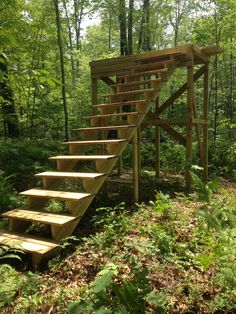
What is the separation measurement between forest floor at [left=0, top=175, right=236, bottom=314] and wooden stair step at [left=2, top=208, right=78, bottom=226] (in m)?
0.34

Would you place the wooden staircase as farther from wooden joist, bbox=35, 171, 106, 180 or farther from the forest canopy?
the forest canopy

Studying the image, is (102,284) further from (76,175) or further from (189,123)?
(189,123)

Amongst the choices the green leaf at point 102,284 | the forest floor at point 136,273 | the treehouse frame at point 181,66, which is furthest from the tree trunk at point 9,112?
the green leaf at point 102,284

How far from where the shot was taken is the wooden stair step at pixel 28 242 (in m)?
3.62

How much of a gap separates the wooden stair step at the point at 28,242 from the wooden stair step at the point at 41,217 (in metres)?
0.24

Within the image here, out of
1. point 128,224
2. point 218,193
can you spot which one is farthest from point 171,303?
point 218,193

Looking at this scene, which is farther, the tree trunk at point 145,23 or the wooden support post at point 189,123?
the tree trunk at point 145,23

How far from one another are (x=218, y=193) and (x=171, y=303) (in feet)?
14.8

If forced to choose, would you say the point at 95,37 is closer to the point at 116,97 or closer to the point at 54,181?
the point at 116,97

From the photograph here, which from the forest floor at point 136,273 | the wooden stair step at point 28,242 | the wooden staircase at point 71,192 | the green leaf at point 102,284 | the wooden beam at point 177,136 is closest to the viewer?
the green leaf at point 102,284

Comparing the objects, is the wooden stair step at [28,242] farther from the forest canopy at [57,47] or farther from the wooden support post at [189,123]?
the forest canopy at [57,47]

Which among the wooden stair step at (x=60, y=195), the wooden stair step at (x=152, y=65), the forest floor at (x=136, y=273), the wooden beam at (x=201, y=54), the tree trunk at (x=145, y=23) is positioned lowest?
the forest floor at (x=136, y=273)

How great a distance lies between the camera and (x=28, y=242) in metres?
3.88

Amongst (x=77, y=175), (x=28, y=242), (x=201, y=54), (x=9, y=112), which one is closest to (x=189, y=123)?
(x=201, y=54)
